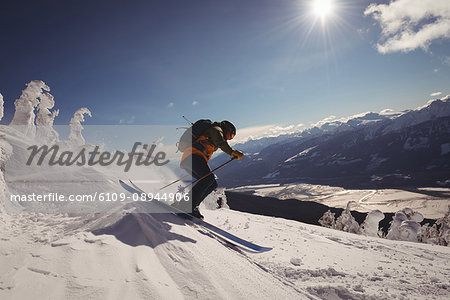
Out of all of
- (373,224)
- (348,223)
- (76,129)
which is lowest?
(348,223)

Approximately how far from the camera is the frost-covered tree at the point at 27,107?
443 inches

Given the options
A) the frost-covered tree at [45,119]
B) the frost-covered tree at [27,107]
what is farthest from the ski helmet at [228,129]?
the frost-covered tree at [45,119]

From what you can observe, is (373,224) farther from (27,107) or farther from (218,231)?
(27,107)

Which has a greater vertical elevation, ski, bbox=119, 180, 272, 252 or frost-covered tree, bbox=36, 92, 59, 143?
frost-covered tree, bbox=36, 92, 59, 143

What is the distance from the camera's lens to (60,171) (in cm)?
628

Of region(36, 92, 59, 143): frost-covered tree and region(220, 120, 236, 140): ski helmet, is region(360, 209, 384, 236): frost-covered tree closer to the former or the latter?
region(220, 120, 236, 140): ski helmet

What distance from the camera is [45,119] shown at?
13508mm

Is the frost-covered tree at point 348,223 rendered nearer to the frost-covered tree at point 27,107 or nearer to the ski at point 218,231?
the ski at point 218,231

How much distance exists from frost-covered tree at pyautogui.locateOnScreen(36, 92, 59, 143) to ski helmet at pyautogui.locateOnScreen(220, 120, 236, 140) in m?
13.3

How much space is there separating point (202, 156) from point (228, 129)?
105 centimetres

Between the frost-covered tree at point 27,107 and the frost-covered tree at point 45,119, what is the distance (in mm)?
1372

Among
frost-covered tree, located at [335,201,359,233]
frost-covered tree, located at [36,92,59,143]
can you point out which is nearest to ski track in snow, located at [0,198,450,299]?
frost-covered tree, located at [36,92,59,143]

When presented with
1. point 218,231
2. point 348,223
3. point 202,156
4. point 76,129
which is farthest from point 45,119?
point 348,223

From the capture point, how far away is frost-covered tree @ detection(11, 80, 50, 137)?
11250mm
